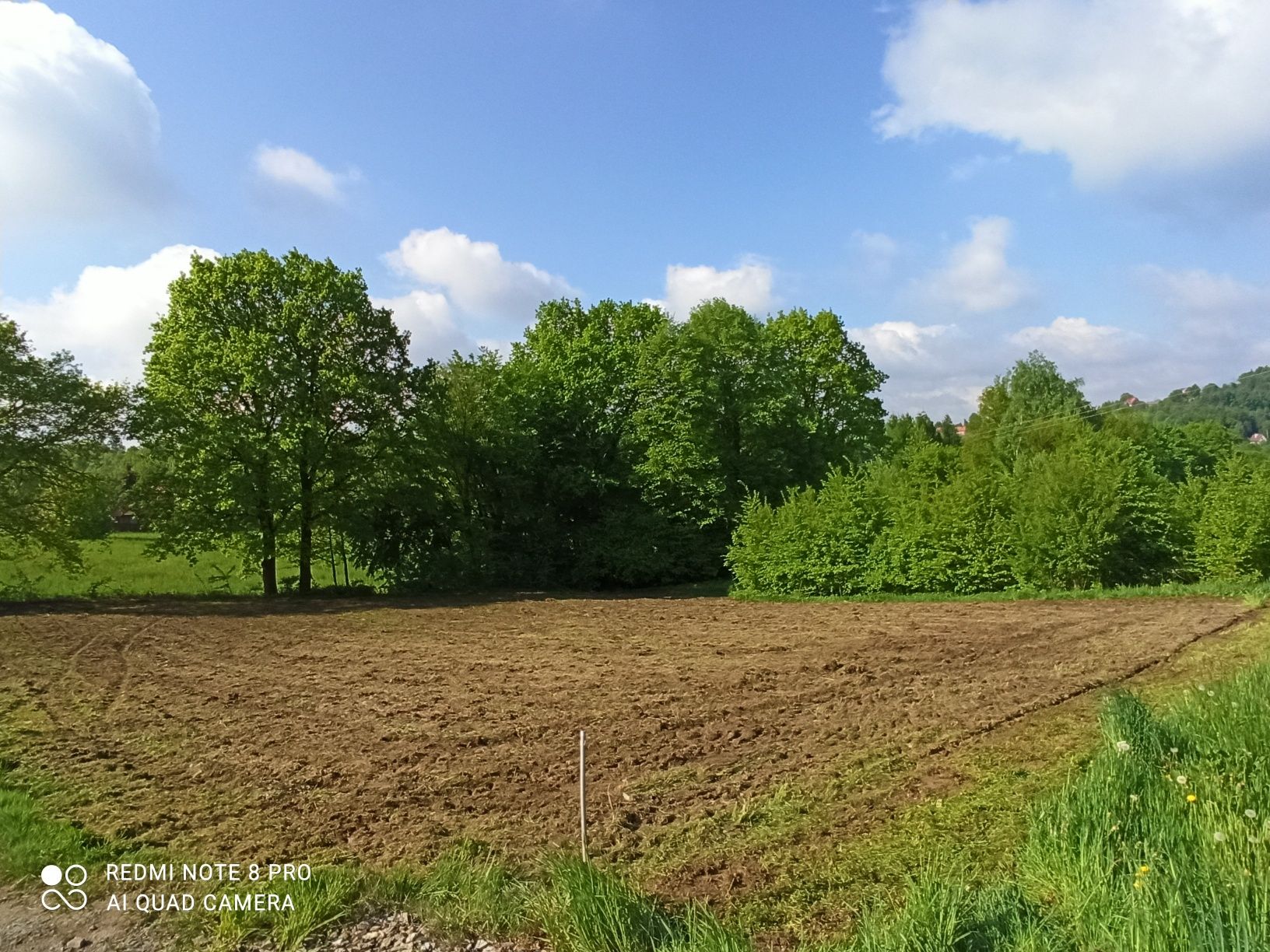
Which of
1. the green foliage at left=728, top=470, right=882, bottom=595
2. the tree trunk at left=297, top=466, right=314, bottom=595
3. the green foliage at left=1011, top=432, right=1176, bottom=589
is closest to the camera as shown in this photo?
the green foliage at left=1011, top=432, right=1176, bottom=589

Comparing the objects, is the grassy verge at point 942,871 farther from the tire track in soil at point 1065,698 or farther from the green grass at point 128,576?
the green grass at point 128,576

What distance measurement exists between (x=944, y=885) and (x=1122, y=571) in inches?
743

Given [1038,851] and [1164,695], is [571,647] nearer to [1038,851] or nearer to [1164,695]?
[1164,695]

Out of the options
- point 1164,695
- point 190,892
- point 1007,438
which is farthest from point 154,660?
point 1007,438

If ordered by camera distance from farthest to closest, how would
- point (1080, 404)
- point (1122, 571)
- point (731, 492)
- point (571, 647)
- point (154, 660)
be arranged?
point (1080, 404)
point (731, 492)
point (1122, 571)
point (571, 647)
point (154, 660)

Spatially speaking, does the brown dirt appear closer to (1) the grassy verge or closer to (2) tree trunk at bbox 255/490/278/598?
(1) the grassy verge

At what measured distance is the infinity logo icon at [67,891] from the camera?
14.0 feet

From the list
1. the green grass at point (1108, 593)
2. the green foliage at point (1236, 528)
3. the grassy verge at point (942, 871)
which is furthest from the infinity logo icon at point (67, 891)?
the green foliage at point (1236, 528)

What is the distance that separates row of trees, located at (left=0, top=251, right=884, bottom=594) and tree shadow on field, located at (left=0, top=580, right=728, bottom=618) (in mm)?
1549

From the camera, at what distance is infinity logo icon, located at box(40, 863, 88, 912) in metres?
4.28

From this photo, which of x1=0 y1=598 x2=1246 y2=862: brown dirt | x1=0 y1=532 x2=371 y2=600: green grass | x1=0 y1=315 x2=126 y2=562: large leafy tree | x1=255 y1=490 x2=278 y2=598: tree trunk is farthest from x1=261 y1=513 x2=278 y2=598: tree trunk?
x1=0 y1=598 x2=1246 y2=862: brown dirt

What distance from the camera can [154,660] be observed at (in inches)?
488

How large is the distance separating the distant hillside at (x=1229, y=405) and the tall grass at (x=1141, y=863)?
139 ft

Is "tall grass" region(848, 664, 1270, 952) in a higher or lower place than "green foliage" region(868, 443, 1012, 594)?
lower
